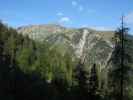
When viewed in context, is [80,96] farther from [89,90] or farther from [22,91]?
[22,91]

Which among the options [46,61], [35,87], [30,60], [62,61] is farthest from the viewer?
[62,61]

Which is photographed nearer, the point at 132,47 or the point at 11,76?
the point at 132,47

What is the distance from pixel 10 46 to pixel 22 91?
243 feet

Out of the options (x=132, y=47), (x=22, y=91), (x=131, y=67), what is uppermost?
(x=132, y=47)

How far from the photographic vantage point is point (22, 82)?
31.7 m

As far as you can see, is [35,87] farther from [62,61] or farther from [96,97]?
[62,61]

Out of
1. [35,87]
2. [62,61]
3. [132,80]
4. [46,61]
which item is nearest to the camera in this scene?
[132,80]

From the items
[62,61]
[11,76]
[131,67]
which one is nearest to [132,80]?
[131,67]

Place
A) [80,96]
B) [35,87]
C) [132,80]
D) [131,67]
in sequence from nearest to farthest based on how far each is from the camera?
1. [131,67]
2. [132,80]
3. [35,87]
4. [80,96]

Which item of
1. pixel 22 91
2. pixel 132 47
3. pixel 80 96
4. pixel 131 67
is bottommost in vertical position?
pixel 80 96

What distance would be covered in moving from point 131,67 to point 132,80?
284cm

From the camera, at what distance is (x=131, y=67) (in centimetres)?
2842

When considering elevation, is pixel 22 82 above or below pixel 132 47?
below

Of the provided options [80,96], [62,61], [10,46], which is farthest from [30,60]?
[80,96]
